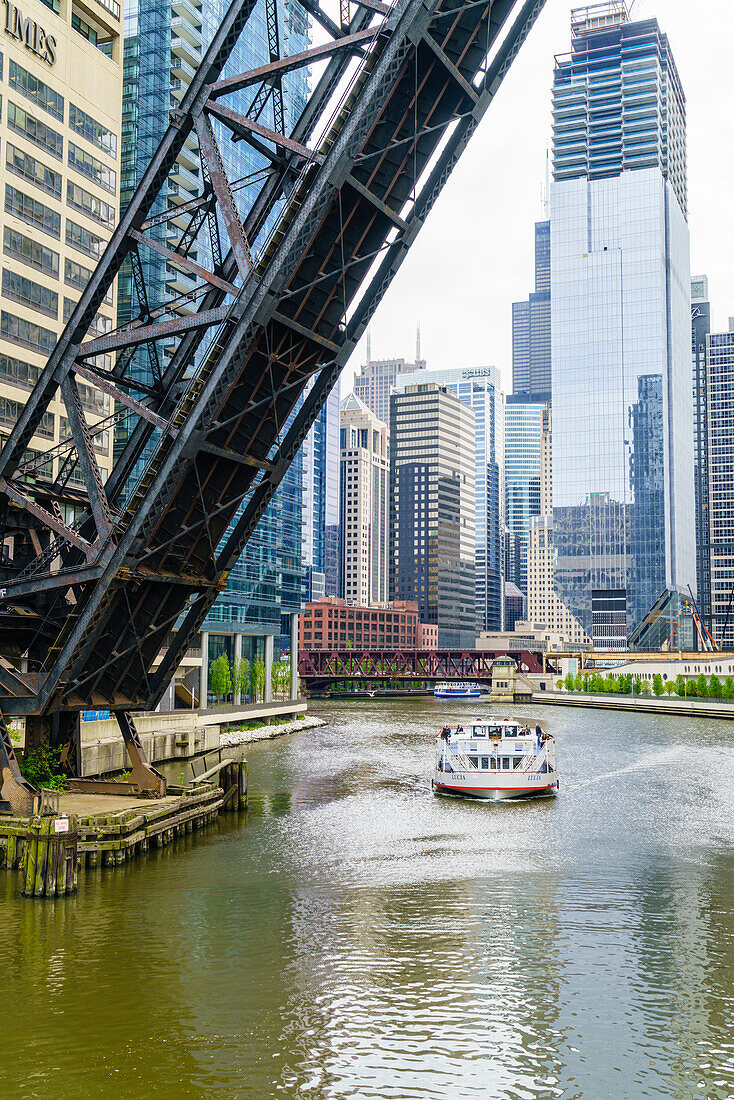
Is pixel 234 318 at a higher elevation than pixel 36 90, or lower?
lower

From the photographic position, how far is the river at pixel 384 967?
14.9 m

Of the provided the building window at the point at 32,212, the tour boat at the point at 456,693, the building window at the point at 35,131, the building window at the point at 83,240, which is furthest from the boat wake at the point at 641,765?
the tour boat at the point at 456,693

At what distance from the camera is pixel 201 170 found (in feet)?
227

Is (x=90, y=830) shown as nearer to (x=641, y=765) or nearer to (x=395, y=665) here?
(x=641, y=765)

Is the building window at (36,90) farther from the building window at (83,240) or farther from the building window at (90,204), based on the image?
the building window at (83,240)

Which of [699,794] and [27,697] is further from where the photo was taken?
[699,794]

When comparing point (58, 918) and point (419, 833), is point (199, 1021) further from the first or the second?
point (419, 833)

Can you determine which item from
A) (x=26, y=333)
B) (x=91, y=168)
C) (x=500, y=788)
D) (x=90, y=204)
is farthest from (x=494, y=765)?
(x=91, y=168)

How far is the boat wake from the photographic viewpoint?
49.6 metres

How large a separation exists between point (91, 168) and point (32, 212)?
6159mm

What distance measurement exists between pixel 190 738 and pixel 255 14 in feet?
218

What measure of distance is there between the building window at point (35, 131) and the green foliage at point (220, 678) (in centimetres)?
4186

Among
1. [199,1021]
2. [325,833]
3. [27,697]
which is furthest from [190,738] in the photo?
[199,1021]

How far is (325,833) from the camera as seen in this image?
34.2m
